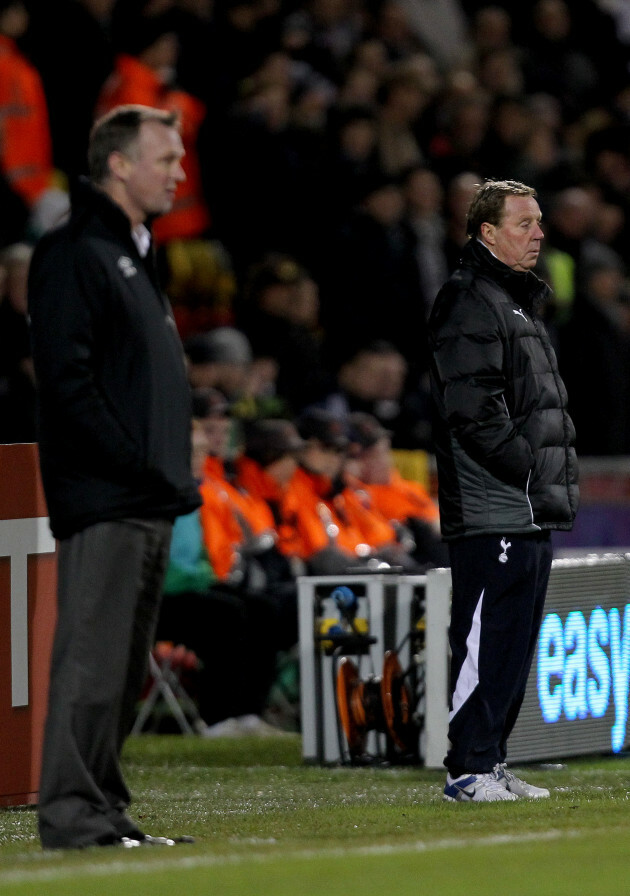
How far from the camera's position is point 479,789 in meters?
6.45

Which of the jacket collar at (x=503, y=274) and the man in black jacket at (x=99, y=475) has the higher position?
the jacket collar at (x=503, y=274)

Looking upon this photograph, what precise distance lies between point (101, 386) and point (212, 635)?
5175mm

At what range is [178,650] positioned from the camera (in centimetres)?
1012

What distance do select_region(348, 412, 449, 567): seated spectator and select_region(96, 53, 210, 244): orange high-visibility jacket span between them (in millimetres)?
2095

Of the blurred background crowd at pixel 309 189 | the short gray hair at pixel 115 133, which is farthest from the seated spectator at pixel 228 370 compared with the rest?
the short gray hair at pixel 115 133

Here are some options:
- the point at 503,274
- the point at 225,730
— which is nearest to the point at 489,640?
the point at 503,274

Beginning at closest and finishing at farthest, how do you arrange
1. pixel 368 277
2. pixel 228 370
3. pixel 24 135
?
pixel 228 370 → pixel 24 135 → pixel 368 277

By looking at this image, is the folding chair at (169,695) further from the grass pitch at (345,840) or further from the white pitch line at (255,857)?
the white pitch line at (255,857)

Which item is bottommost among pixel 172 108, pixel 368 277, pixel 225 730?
pixel 225 730

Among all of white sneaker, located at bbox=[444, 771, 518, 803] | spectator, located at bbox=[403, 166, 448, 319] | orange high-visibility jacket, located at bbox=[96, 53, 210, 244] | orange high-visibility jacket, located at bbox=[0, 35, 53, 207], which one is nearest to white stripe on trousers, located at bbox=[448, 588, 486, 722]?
white sneaker, located at bbox=[444, 771, 518, 803]

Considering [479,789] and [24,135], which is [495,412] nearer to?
[479,789]

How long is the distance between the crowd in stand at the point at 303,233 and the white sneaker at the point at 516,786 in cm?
360

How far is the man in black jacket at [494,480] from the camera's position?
6.51 meters

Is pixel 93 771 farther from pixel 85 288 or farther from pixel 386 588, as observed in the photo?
pixel 386 588
